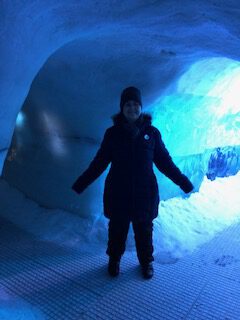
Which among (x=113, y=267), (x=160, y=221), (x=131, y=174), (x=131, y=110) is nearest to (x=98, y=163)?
(x=131, y=174)

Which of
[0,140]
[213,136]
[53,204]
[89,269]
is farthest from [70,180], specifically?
[213,136]

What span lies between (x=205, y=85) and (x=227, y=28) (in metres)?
1.68

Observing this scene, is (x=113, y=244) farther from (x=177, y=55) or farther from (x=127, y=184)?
(x=177, y=55)

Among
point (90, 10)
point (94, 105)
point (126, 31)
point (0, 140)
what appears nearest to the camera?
point (90, 10)

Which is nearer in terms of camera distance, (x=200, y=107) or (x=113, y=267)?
(x=113, y=267)

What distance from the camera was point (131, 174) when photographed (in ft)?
6.95

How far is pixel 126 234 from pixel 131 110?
2.85ft

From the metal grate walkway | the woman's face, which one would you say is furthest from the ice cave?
the woman's face

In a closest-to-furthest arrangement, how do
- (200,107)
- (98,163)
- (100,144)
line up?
(98,163) → (100,144) → (200,107)

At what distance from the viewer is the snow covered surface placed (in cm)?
277

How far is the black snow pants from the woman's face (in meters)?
0.69

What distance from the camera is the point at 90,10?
60.1 inches

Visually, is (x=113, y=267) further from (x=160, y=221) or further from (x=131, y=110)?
(x=131, y=110)

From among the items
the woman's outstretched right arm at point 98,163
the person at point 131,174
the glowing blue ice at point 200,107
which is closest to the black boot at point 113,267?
the person at point 131,174
